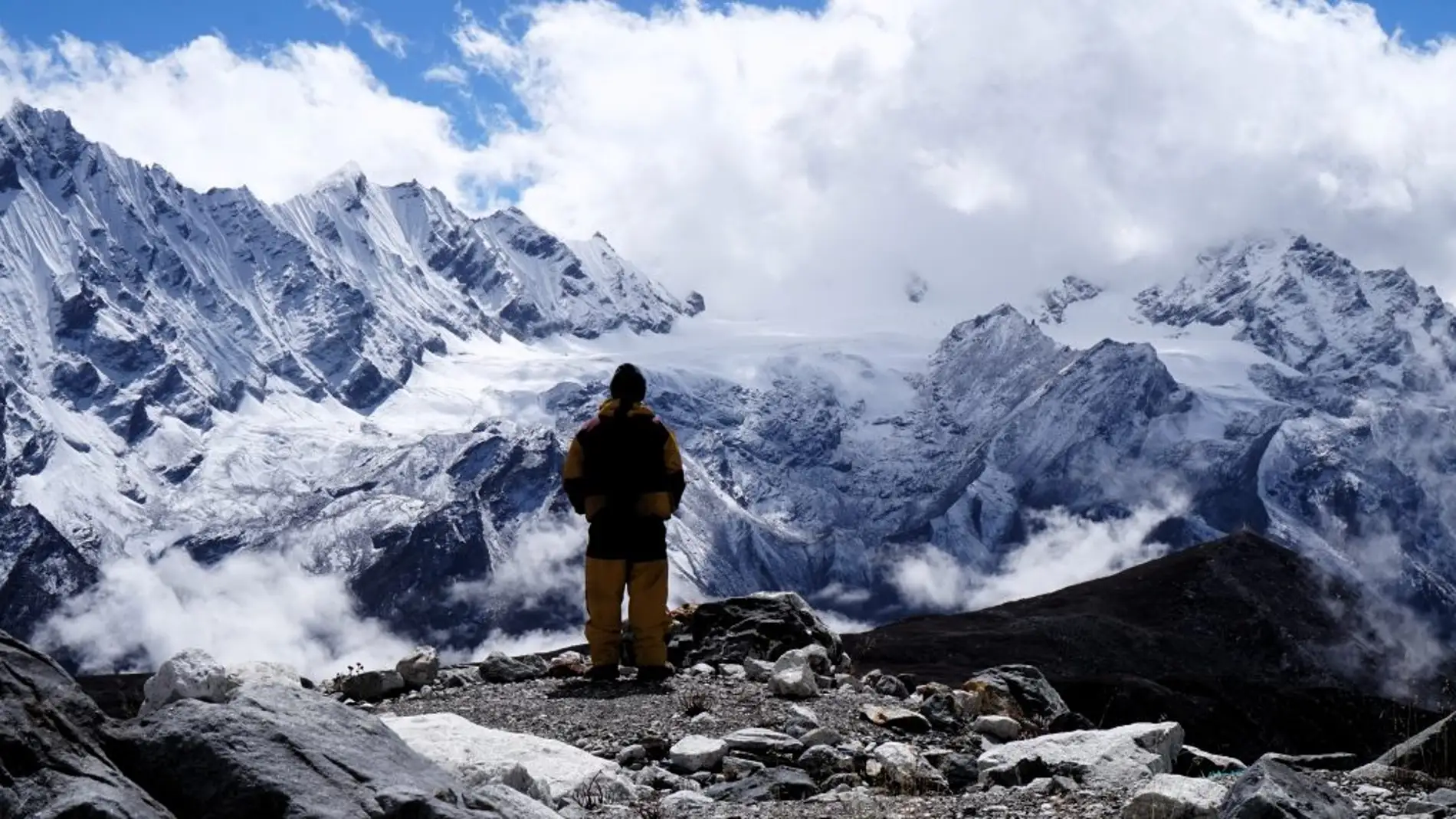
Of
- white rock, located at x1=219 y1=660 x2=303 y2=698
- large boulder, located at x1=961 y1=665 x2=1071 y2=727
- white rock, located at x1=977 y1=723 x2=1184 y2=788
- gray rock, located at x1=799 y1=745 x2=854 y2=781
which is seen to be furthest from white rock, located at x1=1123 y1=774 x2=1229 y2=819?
white rock, located at x1=219 y1=660 x2=303 y2=698

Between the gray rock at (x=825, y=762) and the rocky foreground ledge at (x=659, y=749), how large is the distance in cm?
2

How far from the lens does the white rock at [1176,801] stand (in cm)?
953

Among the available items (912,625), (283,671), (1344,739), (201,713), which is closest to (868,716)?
(283,671)

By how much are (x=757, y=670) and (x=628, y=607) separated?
1738 millimetres

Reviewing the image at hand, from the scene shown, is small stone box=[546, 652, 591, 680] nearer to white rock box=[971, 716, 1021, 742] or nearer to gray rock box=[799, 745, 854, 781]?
white rock box=[971, 716, 1021, 742]

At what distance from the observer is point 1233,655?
101m

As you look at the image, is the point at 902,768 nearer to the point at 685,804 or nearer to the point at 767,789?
the point at 767,789

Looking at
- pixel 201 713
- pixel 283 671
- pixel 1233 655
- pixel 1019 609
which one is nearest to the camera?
pixel 201 713

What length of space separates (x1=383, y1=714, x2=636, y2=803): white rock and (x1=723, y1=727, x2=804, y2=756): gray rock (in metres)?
1.15

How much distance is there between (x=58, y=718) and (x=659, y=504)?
412 inches

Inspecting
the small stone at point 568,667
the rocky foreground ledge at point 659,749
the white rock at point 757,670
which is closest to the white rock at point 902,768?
the rocky foreground ledge at point 659,749

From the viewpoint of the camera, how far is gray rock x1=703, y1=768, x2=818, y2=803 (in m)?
11.8

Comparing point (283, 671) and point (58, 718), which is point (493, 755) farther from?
point (58, 718)

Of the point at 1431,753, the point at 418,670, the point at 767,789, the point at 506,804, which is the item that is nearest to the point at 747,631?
the point at 418,670
